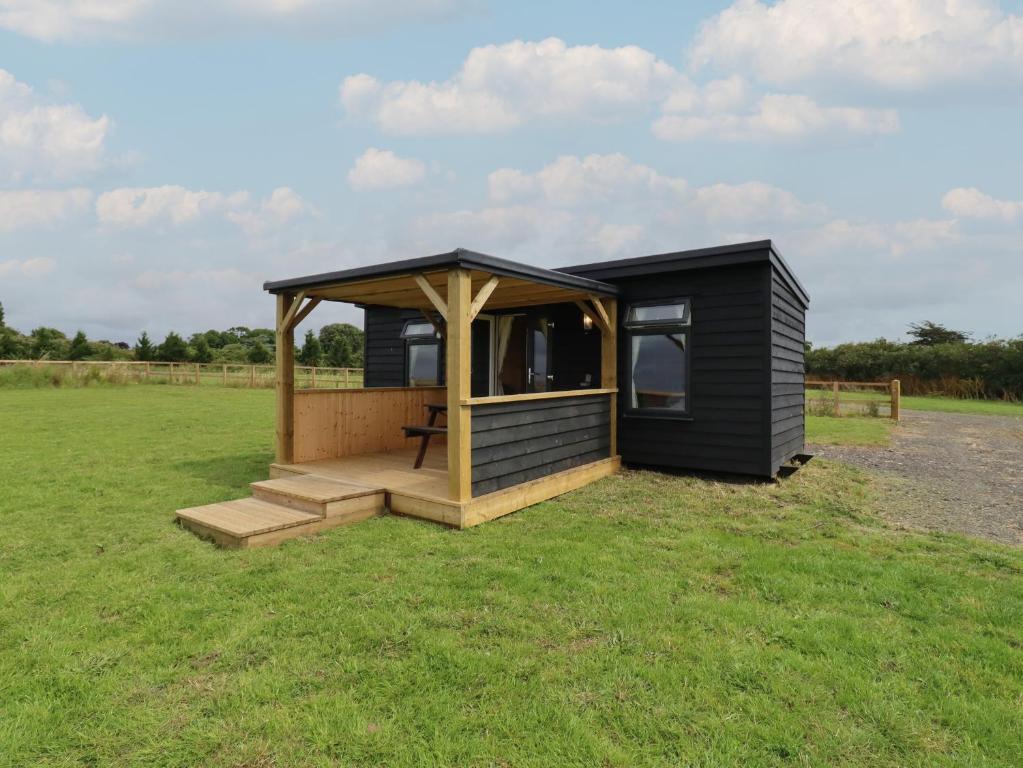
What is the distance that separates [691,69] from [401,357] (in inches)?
251

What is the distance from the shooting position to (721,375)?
237 inches

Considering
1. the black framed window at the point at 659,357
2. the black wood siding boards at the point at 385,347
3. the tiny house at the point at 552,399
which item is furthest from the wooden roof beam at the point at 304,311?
the black framed window at the point at 659,357

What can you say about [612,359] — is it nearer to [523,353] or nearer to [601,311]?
[601,311]

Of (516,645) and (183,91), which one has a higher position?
(183,91)

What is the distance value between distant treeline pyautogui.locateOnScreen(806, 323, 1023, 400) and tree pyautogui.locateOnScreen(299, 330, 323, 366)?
3250 cm

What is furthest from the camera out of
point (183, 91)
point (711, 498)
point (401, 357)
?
point (183, 91)

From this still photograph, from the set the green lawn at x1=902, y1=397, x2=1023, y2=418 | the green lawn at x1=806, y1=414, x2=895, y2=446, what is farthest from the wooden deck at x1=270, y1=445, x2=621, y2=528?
the green lawn at x1=902, y1=397, x2=1023, y2=418

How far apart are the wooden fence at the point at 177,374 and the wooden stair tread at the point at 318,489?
15884 mm

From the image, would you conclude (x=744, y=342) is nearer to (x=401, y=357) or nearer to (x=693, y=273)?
(x=693, y=273)

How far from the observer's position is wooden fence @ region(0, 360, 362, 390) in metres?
19.4

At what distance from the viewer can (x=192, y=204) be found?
51.5 ft

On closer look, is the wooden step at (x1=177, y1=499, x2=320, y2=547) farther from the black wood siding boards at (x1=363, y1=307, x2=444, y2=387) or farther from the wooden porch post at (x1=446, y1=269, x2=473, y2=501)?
the black wood siding boards at (x1=363, y1=307, x2=444, y2=387)

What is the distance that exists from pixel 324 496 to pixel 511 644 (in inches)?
97.1

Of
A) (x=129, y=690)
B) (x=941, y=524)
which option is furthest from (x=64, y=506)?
(x=941, y=524)
